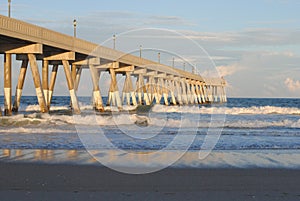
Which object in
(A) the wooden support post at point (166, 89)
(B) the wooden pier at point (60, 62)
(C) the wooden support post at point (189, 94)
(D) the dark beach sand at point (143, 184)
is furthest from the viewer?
(C) the wooden support post at point (189, 94)

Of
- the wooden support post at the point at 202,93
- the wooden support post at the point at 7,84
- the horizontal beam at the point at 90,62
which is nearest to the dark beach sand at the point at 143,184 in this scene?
the wooden support post at the point at 7,84

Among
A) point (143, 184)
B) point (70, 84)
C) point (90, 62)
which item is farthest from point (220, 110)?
point (143, 184)

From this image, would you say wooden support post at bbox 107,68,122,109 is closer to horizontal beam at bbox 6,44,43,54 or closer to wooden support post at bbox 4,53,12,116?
wooden support post at bbox 4,53,12,116

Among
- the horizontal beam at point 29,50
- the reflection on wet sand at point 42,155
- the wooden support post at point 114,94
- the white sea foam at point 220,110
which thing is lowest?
the reflection on wet sand at point 42,155

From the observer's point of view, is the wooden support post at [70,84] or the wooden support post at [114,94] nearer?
the wooden support post at [70,84]

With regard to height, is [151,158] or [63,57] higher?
[63,57]

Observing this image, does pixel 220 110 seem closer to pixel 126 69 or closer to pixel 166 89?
pixel 126 69

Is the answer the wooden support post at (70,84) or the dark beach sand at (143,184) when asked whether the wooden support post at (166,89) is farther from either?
the dark beach sand at (143,184)

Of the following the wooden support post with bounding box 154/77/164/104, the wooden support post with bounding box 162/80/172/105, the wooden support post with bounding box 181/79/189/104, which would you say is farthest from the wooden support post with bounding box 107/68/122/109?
the wooden support post with bounding box 181/79/189/104

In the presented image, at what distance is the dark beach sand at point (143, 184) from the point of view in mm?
7629

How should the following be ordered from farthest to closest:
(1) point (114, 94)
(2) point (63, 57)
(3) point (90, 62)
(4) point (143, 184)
Answer: (1) point (114, 94)
(3) point (90, 62)
(2) point (63, 57)
(4) point (143, 184)

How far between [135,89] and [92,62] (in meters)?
20.1

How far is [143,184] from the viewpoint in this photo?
8695mm

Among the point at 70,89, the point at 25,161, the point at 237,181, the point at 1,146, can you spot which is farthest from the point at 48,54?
the point at 237,181
